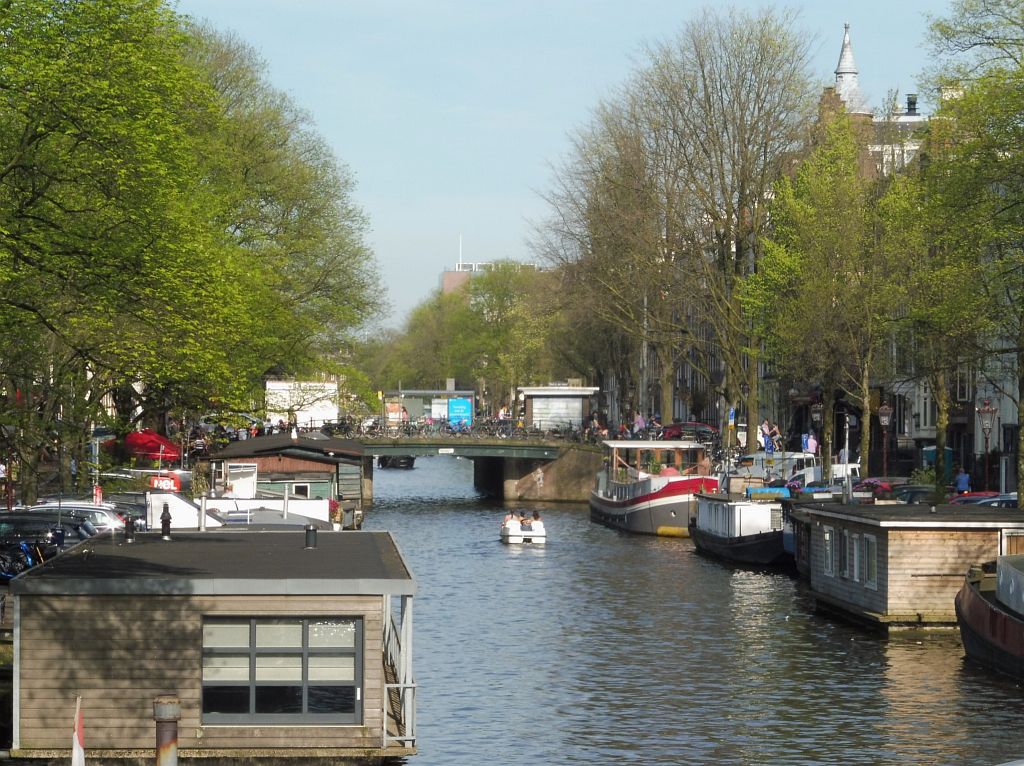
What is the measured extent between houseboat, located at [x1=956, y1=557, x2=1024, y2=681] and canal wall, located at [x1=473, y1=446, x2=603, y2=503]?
6218 cm

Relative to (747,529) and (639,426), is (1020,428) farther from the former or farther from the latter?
(639,426)

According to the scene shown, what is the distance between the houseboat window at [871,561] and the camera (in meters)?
42.9

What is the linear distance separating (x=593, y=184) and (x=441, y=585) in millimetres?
33577

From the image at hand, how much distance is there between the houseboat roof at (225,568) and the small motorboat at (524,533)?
3448 cm

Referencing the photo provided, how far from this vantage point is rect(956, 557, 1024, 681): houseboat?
111 feet

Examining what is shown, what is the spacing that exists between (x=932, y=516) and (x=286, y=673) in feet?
73.0

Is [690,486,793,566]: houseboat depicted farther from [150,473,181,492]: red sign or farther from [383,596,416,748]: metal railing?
[383,596,416,748]: metal railing

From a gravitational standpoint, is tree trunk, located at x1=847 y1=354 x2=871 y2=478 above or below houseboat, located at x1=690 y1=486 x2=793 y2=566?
above

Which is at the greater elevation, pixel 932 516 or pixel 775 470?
pixel 775 470

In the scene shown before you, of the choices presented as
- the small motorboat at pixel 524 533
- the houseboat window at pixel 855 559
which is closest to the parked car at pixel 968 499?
the houseboat window at pixel 855 559

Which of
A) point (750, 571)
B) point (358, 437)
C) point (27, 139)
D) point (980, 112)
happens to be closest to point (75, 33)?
point (27, 139)

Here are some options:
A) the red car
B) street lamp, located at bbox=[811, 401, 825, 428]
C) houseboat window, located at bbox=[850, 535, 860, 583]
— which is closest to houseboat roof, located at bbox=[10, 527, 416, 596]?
houseboat window, located at bbox=[850, 535, 860, 583]

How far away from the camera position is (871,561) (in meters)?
43.5

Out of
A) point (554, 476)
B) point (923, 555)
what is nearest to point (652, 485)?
point (554, 476)
